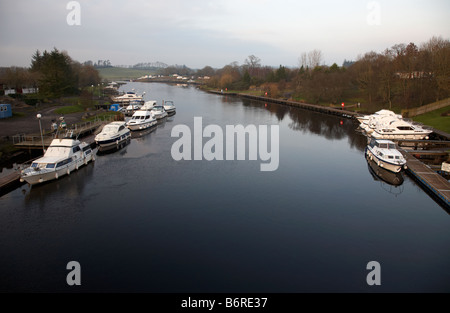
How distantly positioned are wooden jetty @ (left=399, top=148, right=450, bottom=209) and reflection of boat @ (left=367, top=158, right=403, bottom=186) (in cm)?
128

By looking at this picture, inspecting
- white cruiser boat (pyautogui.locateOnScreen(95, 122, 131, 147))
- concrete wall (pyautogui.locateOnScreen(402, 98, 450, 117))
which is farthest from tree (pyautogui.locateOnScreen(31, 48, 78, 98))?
concrete wall (pyautogui.locateOnScreen(402, 98, 450, 117))

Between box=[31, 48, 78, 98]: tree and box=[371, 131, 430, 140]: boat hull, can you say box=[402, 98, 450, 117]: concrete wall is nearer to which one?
box=[371, 131, 430, 140]: boat hull

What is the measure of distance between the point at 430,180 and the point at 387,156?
420 centimetres

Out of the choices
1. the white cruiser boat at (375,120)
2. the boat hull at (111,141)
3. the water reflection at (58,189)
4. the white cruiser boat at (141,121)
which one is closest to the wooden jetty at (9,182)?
the water reflection at (58,189)

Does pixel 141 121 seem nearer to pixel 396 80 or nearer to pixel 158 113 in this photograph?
pixel 158 113

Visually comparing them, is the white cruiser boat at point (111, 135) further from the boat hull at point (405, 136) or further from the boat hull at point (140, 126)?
the boat hull at point (405, 136)

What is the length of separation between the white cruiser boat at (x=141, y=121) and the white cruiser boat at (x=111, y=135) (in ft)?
21.0

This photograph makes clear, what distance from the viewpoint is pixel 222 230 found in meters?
17.7

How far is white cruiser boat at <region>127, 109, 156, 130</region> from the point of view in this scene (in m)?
43.8

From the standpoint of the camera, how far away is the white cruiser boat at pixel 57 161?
74.7 feet

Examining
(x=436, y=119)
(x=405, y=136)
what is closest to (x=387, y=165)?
(x=405, y=136)
